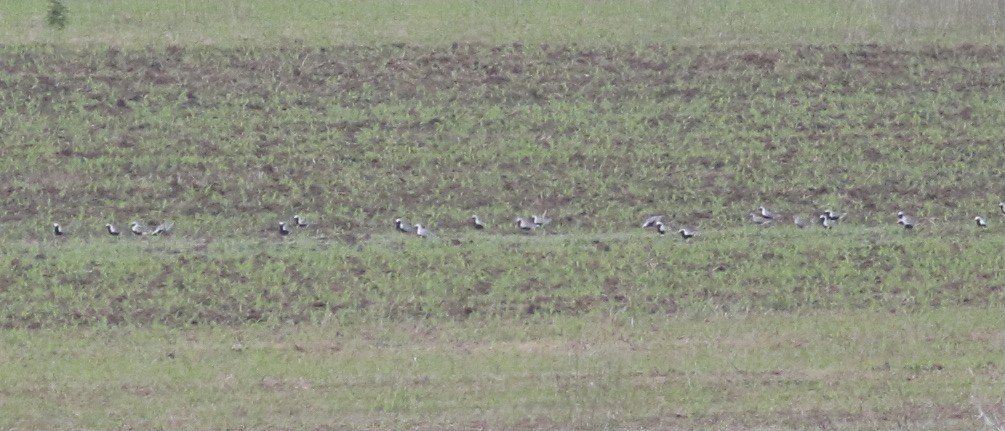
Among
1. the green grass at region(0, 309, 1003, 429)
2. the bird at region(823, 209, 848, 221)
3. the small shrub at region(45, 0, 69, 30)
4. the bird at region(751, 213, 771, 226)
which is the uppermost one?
the small shrub at region(45, 0, 69, 30)

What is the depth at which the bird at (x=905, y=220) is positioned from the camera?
19.8 meters

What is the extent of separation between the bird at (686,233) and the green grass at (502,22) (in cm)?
615

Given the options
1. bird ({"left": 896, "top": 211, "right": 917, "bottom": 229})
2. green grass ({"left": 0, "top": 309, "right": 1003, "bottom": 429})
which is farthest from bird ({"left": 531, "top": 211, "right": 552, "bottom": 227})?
bird ({"left": 896, "top": 211, "right": 917, "bottom": 229})

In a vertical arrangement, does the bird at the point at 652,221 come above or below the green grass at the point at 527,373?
above

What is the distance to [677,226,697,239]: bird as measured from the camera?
19156mm

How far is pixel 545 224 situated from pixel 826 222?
3.15m

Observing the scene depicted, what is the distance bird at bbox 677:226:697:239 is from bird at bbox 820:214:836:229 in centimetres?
151

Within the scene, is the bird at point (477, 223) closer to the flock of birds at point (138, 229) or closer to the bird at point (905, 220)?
the flock of birds at point (138, 229)

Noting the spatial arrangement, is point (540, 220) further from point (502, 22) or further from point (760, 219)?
point (502, 22)

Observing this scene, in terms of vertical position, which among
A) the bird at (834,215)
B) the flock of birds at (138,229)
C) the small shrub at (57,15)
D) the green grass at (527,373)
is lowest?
the green grass at (527,373)

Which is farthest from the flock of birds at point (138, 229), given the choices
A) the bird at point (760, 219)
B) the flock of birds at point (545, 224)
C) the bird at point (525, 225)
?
the bird at point (760, 219)

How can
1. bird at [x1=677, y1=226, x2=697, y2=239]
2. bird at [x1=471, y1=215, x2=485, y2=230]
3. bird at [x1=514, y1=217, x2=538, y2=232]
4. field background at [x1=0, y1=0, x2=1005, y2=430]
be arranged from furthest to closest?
bird at [x1=471, y1=215, x2=485, y2=230], bird at [x1=514, y1=217, x2=538, y2=232], bird at [x1=677, y1=226, x2=697, y2=239], field background at [x1=0, y1=0, x2=1005, y2=430]

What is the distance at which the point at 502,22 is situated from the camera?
83.9ft

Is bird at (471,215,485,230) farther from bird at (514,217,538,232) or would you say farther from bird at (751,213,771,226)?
bird at (751,213,771,226)
